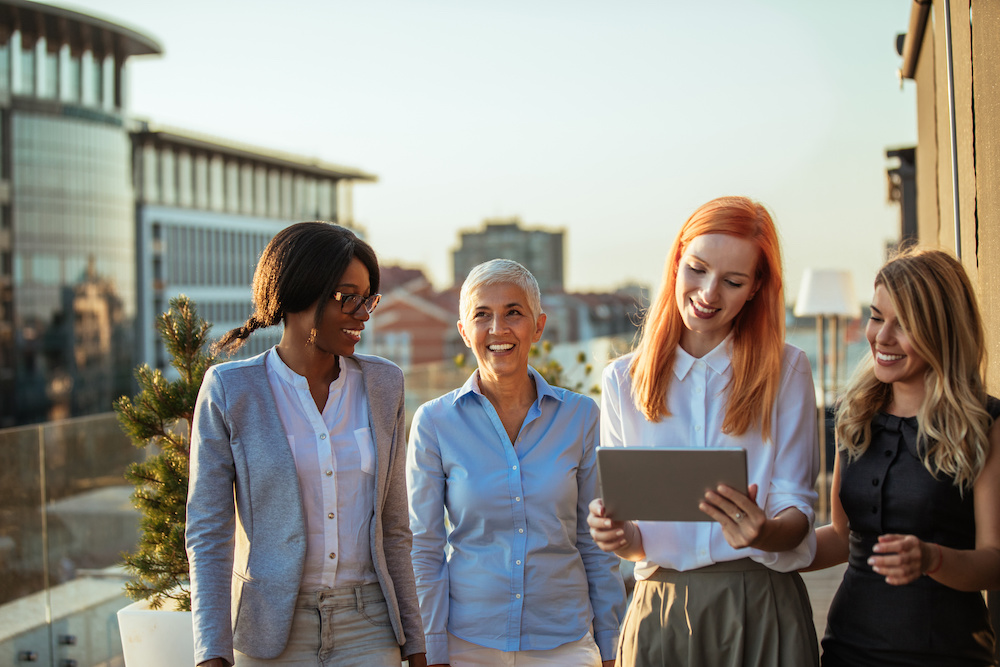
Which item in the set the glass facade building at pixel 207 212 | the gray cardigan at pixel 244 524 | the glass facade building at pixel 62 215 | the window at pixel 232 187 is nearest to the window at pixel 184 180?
the glass facade building at pixel 207 212

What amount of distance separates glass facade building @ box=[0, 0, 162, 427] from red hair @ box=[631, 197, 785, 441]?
52.0 metres

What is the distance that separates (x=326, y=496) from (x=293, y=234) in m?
0.55

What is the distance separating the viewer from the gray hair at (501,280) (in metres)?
2.32

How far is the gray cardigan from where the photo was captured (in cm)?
190

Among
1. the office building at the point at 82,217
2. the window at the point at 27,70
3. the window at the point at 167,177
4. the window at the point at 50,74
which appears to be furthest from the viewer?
the window at the point at 167,177

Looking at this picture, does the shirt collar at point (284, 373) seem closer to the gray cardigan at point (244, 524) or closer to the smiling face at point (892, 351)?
the gray cardigan at point (244, 524)

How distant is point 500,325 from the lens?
2293mm

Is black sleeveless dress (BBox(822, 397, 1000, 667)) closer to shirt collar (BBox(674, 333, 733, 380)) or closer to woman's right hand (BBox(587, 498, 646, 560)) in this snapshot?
shirt collar (BBox(674, 333, 733, 380))

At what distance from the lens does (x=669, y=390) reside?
1954 millimetres

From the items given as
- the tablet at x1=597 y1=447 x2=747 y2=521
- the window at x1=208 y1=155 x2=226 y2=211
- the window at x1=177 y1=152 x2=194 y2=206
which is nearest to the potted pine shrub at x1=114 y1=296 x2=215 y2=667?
the tablet at x1=597 y1=447 x2=747 y2=521

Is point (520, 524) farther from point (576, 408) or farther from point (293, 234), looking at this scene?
point (293, 234)

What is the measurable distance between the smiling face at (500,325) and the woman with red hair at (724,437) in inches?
14.9

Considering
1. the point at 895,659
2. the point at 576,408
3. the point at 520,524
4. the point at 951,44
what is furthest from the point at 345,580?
the point at 951,44

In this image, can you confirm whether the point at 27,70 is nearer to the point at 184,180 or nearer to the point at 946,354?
→ the point at 184,180
